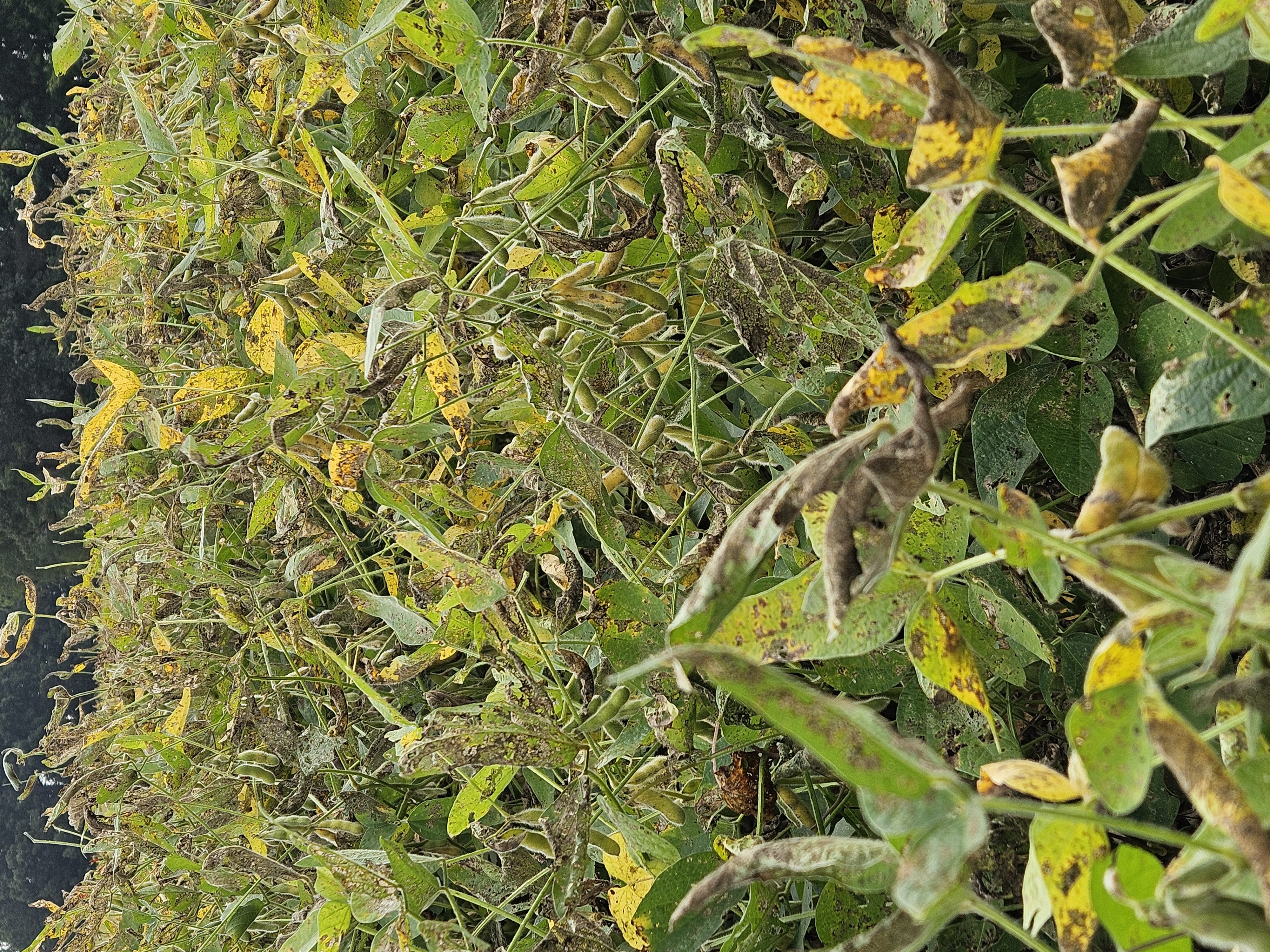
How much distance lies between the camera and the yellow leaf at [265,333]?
77cm

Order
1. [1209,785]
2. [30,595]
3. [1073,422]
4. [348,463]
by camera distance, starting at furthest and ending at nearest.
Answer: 1. [30,595]
2. [348,463]
3. [1073,422]
4. [1209,785]

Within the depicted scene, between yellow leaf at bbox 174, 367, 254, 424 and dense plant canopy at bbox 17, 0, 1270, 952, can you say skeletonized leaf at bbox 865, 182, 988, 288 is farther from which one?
yellow leaf at bbox 174, 367, 254, 424

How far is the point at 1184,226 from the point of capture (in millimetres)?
252

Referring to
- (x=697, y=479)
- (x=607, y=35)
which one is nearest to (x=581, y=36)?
(x=607, y=35)

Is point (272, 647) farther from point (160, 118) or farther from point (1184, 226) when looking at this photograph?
point (1184, 226)

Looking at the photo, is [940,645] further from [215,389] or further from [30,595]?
[30,595]

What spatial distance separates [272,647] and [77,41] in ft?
2.46

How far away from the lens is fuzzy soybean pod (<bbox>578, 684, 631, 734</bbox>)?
581 mm

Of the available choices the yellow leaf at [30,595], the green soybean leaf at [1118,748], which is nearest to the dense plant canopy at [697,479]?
the green soybean leaf at [1118,748]

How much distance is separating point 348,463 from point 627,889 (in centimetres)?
32

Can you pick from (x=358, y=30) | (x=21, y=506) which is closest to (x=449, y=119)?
(x=358, y=30)

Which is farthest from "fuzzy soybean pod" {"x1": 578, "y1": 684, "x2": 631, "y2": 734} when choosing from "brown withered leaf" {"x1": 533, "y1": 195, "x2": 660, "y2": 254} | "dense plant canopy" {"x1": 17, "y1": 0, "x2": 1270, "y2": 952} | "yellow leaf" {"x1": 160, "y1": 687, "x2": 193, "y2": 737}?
"yellow leaf" {"x1": 160, "y1": 687, "x2": 193, "y2": 737}

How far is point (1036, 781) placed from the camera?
0.85 ft

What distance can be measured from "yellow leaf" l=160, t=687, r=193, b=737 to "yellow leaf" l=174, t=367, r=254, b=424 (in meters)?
0.28
